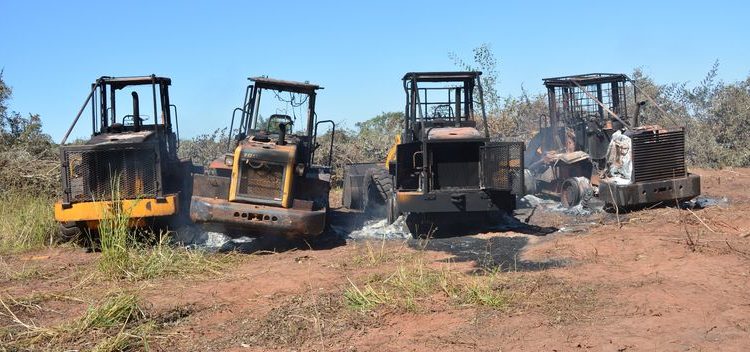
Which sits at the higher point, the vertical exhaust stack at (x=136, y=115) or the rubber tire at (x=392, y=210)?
the vertical exhaust stack at (x=136, y=115)

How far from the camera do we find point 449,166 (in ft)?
34.4

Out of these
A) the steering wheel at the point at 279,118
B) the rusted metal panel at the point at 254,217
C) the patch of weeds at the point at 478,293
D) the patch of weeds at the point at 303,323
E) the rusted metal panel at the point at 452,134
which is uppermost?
the steering wheel at the point at 279,118

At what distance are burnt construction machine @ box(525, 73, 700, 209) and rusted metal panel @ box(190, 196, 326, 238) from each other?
5797 mm

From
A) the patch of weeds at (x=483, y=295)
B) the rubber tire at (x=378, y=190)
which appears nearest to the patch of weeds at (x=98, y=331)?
the patch of weeds at (x=483, y=295)

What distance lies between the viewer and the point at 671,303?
18.7ft

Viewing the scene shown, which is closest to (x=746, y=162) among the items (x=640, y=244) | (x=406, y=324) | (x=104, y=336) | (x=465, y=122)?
(x=465, y=122)

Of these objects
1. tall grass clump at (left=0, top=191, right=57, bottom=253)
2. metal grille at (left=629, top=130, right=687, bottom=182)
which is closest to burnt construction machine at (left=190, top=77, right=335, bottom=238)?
tall grass clump at (left=0, top=191, right=57, bottom=253)

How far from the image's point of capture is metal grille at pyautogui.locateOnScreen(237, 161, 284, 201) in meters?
9.31

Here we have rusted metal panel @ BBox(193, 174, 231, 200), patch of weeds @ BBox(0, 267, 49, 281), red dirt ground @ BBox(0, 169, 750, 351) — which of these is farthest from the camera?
rusted metal panel @ BBox(193, 174, 231, 200)

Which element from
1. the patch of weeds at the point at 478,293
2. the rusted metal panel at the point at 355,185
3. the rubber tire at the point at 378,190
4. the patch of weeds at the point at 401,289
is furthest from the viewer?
the rusted metal panel at the point at 355,185

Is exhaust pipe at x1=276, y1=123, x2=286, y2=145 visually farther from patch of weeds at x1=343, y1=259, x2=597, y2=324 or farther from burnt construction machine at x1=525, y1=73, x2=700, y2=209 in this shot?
burnt construction machine at x1=525, y1=73, x2=700, y2=209

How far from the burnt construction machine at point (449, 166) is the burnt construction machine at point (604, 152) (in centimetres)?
240

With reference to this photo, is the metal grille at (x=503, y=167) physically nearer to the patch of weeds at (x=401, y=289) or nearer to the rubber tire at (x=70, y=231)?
the patch of weeds at (x=401, y=289)

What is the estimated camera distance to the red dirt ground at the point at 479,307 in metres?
Answer: 5.01
